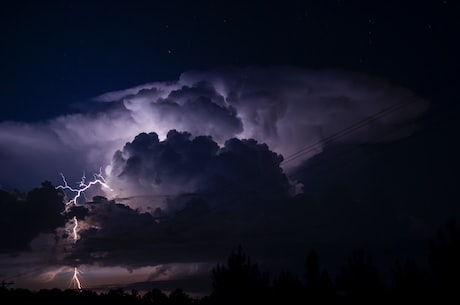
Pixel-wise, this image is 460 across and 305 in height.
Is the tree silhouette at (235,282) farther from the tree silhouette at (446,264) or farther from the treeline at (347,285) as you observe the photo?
the tree silhouette at (446,264)

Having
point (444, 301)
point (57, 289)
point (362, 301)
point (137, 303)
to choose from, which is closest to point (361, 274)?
point (362, 301)

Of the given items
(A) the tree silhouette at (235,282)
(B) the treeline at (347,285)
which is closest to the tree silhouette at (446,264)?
(B) the treeline at (347,285)

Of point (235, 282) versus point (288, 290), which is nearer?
point (235, 282)

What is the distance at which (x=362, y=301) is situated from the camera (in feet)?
137

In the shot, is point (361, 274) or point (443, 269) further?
point (361, 274)

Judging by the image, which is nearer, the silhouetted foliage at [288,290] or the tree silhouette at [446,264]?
the tree silhouette at [446,264]

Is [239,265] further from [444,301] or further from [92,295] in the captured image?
[92,295]

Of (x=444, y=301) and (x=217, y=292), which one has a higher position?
(x=217, y=292)

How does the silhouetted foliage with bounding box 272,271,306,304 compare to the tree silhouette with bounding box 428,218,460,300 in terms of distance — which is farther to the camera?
the silhouetted foliage with bounding box 272,271,306,304

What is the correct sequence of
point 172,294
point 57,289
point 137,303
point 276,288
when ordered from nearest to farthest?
1. point 276,288
2. point 137,303
3. point 57,289
4. point 172,294

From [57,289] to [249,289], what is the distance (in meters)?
43.6

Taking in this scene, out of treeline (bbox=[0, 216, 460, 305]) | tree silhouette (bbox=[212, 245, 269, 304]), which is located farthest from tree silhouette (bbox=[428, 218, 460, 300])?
tree silhouette (bbox=[212, 245, 269, 304])

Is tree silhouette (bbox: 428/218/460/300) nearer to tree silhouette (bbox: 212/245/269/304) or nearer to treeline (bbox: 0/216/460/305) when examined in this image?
treeline (bbox: 0/216/460/305)

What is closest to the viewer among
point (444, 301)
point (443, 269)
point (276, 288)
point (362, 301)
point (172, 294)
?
point (444, 301)
